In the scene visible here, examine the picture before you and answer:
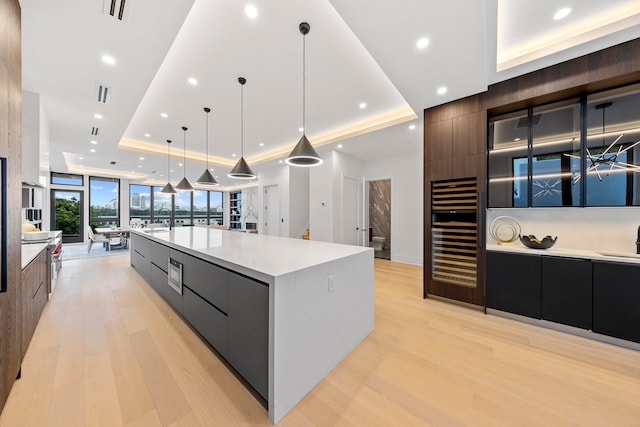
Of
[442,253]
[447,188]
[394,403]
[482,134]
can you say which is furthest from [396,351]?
[482,134]

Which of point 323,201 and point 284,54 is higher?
point 284,54

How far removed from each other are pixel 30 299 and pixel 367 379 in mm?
3133

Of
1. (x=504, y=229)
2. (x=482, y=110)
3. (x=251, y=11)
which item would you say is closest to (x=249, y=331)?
(x=251, y=11)

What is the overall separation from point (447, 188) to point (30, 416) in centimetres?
428

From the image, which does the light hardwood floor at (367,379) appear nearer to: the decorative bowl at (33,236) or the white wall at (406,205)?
the decorative bowl at (33,236)

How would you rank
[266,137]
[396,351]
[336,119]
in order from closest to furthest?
[396,351] → [336,119] → [266,137]

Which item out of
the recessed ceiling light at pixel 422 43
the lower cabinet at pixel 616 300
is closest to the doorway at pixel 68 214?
the recessed ceiling light at pixel 422 43

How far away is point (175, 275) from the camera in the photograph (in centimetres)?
261

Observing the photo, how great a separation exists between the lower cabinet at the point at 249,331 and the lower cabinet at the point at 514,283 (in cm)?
279

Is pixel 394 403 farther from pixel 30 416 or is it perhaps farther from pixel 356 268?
pixel 30 416

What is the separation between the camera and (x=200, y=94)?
339 centimetres

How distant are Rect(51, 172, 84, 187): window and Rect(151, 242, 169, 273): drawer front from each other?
29.2 feet

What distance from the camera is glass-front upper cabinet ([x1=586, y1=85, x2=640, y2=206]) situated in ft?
7.30

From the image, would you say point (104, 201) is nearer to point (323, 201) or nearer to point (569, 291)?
point (323, 201)
